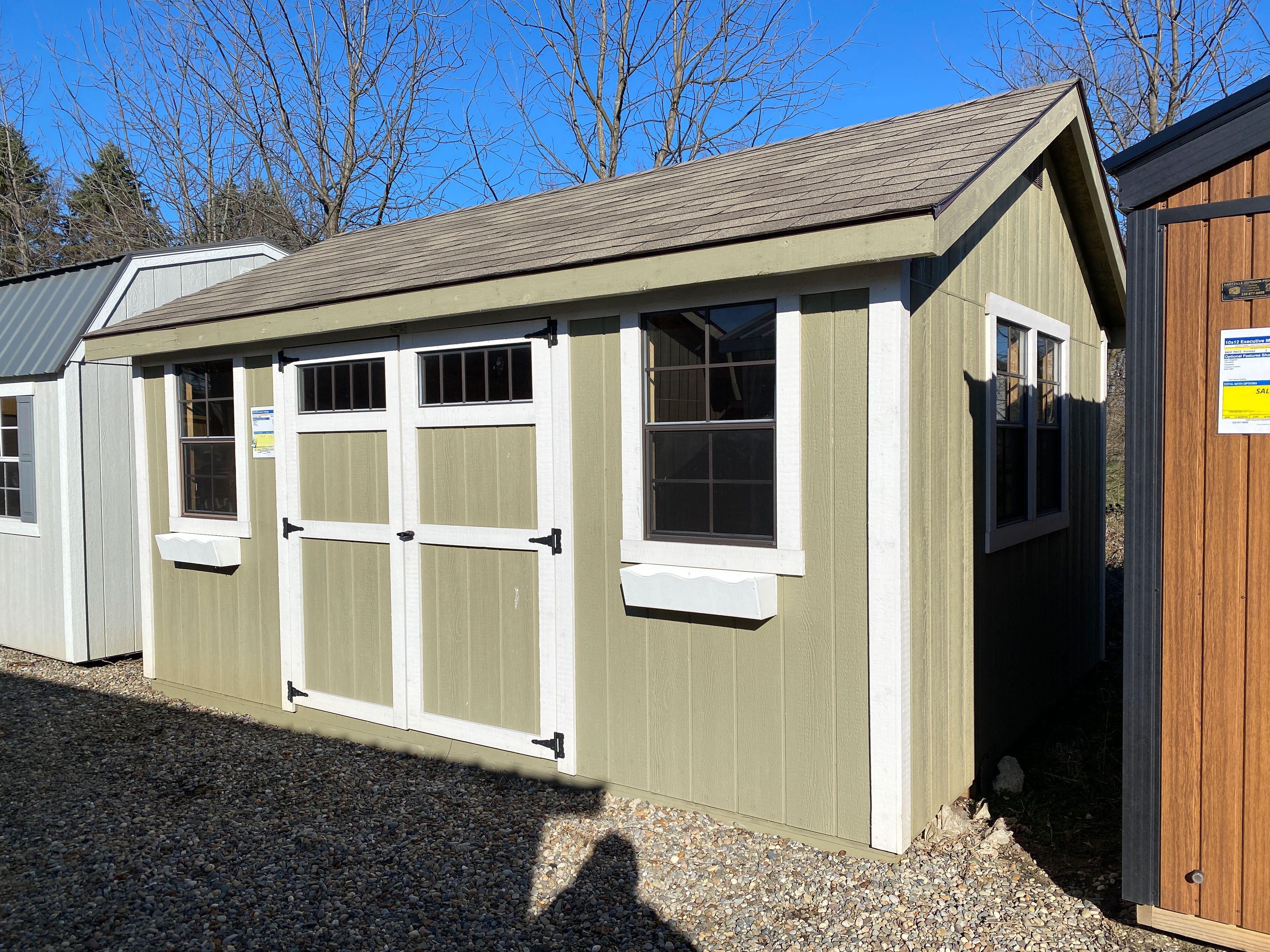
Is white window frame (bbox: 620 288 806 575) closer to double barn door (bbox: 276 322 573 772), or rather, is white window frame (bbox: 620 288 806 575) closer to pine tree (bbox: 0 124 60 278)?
double barn door (bbox: 276 322 573 772)

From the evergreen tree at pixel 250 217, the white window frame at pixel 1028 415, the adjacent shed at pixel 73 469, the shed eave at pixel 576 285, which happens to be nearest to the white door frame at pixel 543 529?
the shed eave at pixel 576 285

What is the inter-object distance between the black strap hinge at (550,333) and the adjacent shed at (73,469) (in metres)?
4.59

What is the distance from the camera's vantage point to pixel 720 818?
4219mm

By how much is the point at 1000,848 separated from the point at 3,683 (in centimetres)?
738

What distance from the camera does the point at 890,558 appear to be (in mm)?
3727

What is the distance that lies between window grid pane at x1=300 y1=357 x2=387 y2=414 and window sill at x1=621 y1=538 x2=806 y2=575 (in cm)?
196

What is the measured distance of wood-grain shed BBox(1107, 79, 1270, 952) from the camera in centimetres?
287

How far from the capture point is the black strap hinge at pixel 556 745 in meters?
4.74

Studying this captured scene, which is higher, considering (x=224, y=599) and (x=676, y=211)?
(x=676, y=211)

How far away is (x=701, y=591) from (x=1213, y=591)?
6.43 feet

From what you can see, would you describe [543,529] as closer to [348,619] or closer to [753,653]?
[753,653]

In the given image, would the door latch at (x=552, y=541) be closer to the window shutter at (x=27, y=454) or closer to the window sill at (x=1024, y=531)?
the window sill at (x=1024, y=531)

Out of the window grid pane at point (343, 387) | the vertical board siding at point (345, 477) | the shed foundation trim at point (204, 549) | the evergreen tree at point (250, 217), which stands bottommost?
the shed foundation trim at point (204, 549)

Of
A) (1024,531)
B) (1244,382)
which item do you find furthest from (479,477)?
(1244,382)
